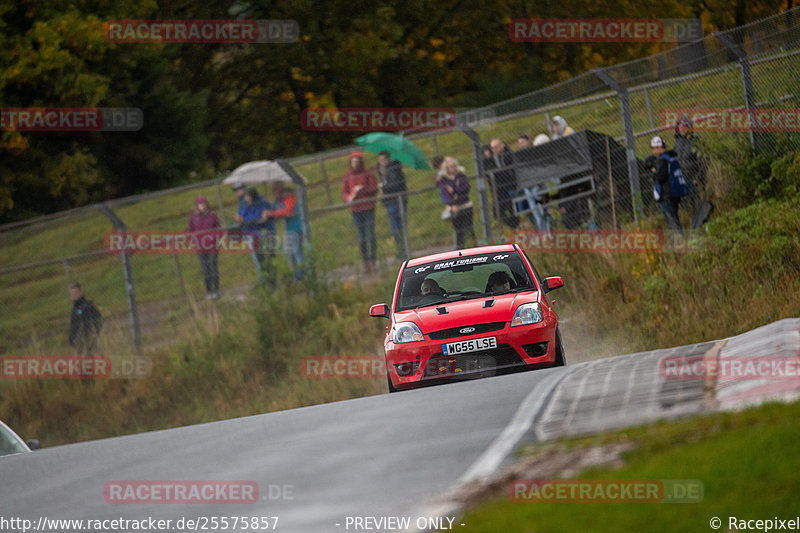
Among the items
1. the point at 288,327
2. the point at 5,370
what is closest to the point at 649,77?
the point at 288,327

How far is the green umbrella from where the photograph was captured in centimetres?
2029

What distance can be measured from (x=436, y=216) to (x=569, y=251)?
377cm

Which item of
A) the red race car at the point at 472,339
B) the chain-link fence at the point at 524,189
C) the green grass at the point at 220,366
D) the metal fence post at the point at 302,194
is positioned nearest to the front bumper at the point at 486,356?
the red race car at the point at 472,339

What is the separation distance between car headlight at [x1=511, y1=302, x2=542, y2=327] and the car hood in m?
0.05

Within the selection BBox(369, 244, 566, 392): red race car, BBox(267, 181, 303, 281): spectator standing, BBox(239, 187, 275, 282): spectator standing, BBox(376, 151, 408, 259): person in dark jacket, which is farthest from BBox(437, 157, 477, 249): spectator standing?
BBox(369, 244, 566, 392): red race car

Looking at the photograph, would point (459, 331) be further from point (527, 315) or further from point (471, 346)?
point (527, 315)

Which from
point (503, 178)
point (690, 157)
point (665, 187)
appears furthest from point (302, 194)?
point (690, 157)

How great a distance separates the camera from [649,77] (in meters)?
18.1

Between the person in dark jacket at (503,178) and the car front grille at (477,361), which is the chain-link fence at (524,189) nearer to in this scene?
the person in dark jacket at (503,178)

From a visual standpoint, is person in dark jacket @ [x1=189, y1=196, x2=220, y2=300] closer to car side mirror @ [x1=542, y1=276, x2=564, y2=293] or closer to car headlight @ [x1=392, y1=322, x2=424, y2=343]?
car headlight @ [x1=392, y1=322, x2=424, y2=343]

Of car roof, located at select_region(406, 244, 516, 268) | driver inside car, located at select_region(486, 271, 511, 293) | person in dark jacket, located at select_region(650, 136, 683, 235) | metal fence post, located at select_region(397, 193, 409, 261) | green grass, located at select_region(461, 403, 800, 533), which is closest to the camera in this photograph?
green grass, located at select_region(461, 403, 800, 533)

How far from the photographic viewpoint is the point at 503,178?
63.9 feet

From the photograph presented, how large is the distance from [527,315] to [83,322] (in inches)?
434

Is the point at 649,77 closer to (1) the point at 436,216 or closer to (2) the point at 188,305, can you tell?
(1) the point at 436,216
